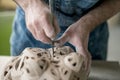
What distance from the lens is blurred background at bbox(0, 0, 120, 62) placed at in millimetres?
2381

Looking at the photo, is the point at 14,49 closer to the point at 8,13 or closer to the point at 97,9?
the point at 97,9

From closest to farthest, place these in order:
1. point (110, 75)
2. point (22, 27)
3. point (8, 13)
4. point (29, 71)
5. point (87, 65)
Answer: point (29, 71)
point (87, 65)
point (110, 75)
point (22, 27)
point (8, 13)

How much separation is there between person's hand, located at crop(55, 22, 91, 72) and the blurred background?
1.30 metres

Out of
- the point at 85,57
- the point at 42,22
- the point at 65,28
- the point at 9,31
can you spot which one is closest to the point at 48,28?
the point at 42,22

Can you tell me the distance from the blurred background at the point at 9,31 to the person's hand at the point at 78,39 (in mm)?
1295

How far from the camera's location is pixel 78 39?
0.98 meters

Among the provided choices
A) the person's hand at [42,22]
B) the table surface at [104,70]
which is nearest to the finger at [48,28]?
the person's hand at [42,22]

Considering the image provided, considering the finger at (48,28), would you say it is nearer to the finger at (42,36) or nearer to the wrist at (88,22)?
the finger at (42,36)

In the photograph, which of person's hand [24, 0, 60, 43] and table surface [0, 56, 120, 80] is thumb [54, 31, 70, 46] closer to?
person's hand [24, 0, 60, 43]

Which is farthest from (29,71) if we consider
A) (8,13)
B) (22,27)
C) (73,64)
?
(8,13)

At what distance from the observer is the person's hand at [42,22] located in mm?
905

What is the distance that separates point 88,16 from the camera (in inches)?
41.1

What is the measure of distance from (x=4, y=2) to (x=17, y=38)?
1724 mm

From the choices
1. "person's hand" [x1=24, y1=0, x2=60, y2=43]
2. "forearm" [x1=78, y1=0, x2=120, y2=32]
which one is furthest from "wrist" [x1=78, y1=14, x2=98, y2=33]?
"person's hand" [x1=24, y1=0, x2=60, y2=43]
